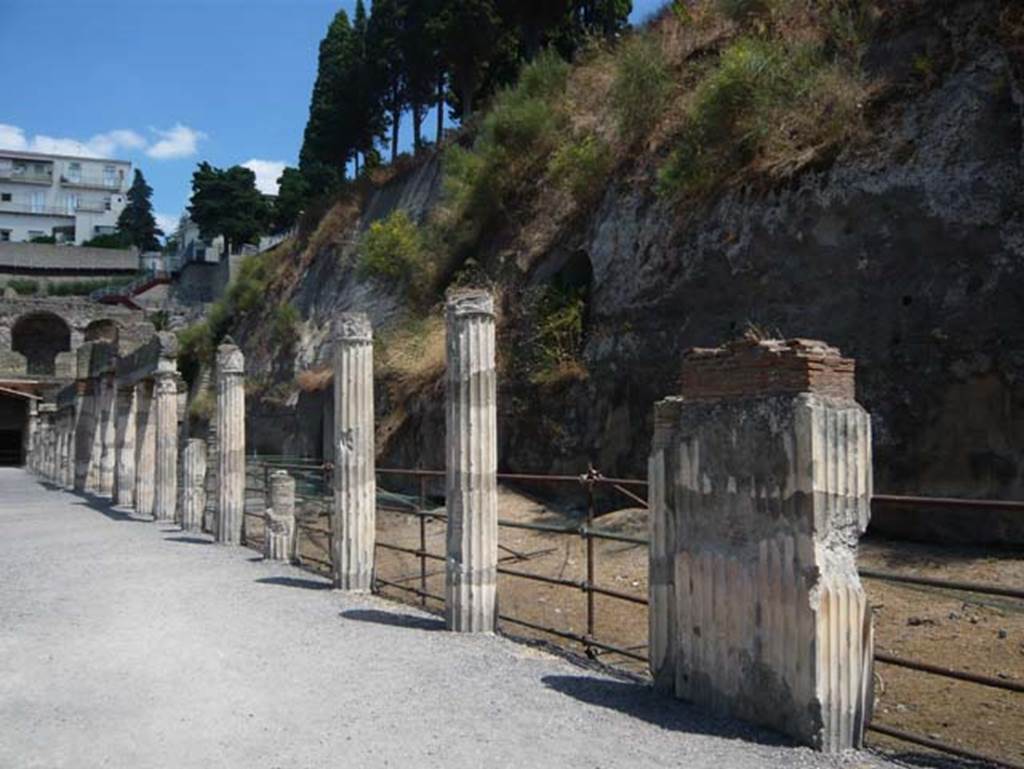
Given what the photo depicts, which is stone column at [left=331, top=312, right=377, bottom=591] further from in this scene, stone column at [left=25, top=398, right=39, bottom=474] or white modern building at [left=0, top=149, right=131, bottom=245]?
white modern building at [left=0, top=149, right=131, bottom=245]

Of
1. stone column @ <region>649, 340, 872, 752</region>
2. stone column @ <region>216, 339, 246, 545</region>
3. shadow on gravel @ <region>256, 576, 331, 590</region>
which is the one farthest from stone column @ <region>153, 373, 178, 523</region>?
stone column @ <region>649, 340, 872, 752</region>

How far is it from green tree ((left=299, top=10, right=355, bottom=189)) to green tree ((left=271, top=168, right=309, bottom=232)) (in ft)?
5.39

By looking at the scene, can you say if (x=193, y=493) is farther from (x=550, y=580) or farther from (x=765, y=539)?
(x=765, y=539)

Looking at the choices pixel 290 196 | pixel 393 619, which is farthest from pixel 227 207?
pixel 393 619

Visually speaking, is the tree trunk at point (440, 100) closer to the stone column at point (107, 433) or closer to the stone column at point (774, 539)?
the stone column at point (107, 433)

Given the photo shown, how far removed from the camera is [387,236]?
90.1 ft

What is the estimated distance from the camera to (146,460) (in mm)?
21297

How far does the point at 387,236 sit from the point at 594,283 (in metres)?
10.7

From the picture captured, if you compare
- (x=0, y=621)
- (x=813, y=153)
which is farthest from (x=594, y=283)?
(x=0, y=621)

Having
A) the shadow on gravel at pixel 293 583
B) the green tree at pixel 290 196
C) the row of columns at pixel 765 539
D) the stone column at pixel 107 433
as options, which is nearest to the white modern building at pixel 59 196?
the green tree at pixel 290 196

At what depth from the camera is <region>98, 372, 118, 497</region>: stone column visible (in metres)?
24.6

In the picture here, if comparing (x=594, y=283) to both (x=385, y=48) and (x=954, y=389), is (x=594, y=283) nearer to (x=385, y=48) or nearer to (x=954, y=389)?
(x=954, y=389)

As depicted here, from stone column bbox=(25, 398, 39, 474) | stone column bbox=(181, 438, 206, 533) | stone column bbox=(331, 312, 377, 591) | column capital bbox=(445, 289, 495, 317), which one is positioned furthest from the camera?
stone column bbox=(25, 398, 39, 474)

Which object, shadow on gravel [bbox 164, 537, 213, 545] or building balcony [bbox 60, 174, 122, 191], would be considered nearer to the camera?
shadow on gravel [bbox 164, 537, 213, 545]
